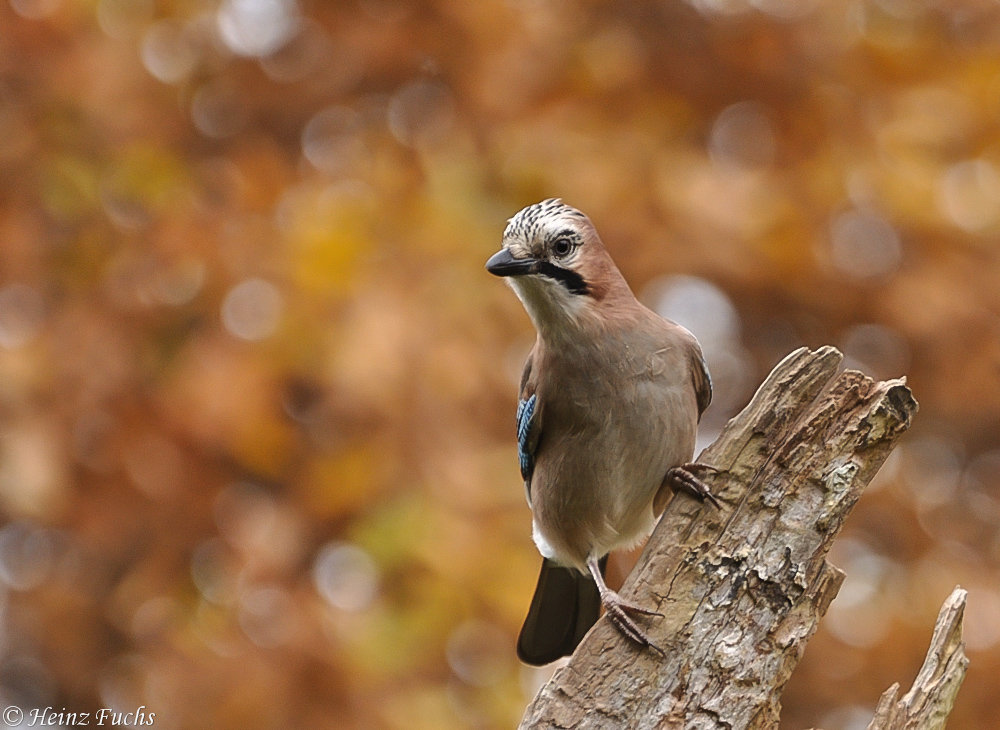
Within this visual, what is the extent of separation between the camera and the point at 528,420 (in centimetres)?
397

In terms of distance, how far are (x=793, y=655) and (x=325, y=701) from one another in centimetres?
232

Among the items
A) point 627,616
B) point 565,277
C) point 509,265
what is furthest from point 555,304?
point 627,616

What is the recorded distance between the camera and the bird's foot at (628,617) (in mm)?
2857

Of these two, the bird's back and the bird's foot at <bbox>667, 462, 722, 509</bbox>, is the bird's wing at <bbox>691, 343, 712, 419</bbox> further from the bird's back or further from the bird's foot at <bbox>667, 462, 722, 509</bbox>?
the bird's foot at <bbox>667, 462, 722, 509</bbox>

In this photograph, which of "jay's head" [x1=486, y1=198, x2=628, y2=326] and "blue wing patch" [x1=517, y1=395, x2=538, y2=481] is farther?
"blue wing patch" [x1=517, y1=395, x2=538, y2=481]

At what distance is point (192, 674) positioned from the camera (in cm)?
456

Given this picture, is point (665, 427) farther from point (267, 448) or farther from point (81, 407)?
point (81, 407)

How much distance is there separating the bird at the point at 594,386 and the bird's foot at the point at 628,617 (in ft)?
1.40

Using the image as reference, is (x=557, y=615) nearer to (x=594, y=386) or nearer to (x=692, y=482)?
(x=594, y=386)

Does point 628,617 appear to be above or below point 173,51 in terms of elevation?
below

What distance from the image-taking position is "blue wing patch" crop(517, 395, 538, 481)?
3.96m

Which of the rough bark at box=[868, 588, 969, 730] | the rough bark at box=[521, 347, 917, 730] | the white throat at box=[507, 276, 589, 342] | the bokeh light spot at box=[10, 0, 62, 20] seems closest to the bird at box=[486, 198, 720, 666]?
the white throat at box=[507, 276, 589, 342]

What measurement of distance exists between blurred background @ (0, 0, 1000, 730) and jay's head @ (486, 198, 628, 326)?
43.1 inches

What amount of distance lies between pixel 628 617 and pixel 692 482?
0.44 m
